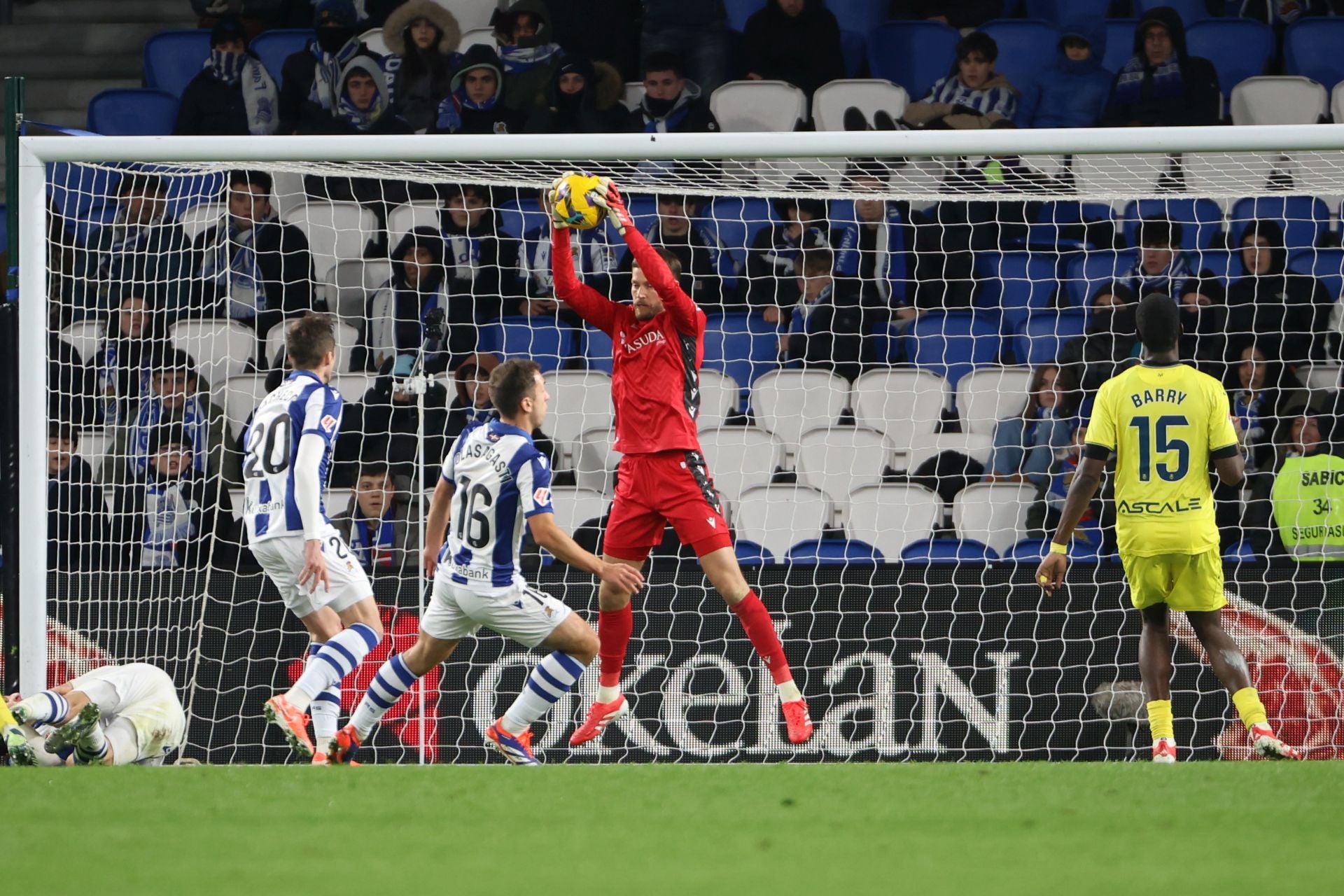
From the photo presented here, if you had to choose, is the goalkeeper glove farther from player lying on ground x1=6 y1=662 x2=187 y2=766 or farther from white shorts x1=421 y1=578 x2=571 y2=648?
player lying on ground x1=6 y1=662 x2=187 y2=766

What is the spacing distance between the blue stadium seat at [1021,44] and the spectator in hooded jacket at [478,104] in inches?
122

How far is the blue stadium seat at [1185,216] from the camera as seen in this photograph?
8.54 meters

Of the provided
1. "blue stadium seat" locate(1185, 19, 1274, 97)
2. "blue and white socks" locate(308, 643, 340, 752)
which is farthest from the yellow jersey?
"blue stadium seat" locate(1185, 19, 1274, 97)

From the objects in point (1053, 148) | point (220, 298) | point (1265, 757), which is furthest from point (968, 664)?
point (220, 298)

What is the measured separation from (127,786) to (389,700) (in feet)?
4.51

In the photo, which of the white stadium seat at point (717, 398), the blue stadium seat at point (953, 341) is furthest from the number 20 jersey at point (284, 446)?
the blue stadium seat at point (953, 341)

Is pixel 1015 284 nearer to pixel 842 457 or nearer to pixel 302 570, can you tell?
pixel 842 457

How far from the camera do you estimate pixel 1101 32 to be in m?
10.2

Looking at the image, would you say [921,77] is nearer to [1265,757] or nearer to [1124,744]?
[1124,744]

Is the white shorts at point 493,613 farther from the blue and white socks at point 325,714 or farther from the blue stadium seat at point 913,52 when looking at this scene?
the blue stadium seat at point 913,52

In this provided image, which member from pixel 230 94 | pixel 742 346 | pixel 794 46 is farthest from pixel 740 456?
pixel 230 94

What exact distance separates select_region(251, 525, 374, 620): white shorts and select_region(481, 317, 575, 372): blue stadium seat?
2.59 metres

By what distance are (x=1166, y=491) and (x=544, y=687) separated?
93.4 inches

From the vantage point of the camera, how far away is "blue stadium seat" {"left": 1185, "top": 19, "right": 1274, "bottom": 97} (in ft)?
33.1
